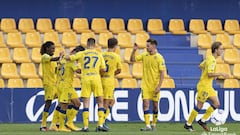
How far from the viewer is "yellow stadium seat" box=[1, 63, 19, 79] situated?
24.6 metres

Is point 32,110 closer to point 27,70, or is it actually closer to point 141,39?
point 27,70

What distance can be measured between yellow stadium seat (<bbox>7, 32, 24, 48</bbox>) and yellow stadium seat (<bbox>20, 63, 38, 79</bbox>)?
1196 millimetres

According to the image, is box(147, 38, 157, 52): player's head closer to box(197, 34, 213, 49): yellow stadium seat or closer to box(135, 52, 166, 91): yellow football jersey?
box(135, 52, 166, 91): yellow football jersey

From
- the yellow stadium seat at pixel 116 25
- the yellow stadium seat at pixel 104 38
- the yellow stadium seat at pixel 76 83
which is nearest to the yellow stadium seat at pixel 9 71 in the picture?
the yellow stadium seat at pixel 76 83

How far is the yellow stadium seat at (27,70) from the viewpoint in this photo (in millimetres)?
24672

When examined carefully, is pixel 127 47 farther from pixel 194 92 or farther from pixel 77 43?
pixel 194 92

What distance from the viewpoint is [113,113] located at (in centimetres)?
2331

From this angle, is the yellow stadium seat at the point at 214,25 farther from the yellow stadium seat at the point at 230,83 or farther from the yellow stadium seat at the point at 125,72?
the yellow stadium seat at the point at 125,72

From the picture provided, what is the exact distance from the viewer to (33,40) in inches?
1032

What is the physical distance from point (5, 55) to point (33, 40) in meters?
1.14

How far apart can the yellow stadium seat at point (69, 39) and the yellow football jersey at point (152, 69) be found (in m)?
5.93

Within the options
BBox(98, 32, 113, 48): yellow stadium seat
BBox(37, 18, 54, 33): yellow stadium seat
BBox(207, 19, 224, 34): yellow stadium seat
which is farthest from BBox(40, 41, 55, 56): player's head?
BBox(207, 19, 224, 34): yellow stadium seat

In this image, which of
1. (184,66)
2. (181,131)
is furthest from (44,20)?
(181,131)

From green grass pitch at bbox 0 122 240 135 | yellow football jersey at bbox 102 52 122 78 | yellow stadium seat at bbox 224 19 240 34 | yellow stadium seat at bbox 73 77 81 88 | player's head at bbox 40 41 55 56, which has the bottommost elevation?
green grass pitch at bbox 0 122 240 135
